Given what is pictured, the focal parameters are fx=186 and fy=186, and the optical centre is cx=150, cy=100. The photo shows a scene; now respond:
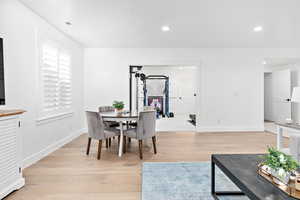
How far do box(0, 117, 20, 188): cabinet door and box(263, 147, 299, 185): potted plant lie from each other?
256 centimetres

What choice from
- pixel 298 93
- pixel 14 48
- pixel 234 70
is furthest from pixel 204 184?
pixel 234 70

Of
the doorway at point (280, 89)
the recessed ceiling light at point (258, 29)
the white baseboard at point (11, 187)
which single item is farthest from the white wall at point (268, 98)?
the white baseboard at point (11, 187)

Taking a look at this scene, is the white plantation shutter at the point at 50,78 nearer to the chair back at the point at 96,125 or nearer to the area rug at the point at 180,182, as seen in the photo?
the chair back at the point at 96,125

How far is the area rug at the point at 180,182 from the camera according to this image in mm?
2064

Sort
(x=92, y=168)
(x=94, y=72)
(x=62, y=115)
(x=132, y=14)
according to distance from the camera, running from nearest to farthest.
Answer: (x=92, y=168), (x=132, y=14), (x=62, y=115), (x=94, y=72)


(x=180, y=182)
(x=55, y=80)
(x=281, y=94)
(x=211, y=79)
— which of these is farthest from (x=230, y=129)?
(x=55, y=80)

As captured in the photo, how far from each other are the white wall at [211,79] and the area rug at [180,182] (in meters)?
2.97

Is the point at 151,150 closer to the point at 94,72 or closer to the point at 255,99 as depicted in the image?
the point at 94,72

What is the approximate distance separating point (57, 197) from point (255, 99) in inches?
223

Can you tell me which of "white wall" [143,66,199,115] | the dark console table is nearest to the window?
the dark console table

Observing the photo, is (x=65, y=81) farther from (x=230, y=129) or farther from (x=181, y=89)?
(x=181, y=89)

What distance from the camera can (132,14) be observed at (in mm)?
3283

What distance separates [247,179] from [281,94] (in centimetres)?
693

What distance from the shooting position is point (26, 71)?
2.96m
